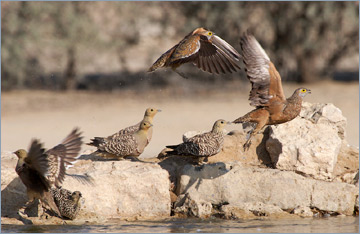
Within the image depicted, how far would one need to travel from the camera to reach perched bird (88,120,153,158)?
9.78 metres

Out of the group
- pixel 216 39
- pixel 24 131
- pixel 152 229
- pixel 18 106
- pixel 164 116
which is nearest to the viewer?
pixel 152 229

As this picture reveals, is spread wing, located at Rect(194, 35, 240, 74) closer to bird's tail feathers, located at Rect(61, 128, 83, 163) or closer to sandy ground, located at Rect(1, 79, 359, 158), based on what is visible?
bird's tail feathers, located at Rect(61, 128, 83, 163)

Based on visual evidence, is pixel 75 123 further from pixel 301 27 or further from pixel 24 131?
Answer: pixel 301 27

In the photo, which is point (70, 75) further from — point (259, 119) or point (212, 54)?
point (259, 119)

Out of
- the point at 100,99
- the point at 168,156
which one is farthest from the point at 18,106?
the point at 168,156

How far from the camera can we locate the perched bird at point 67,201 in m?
8.90

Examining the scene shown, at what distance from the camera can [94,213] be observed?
9258 mm

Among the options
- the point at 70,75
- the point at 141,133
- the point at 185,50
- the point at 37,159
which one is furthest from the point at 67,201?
the point at 70,75

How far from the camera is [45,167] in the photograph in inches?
332

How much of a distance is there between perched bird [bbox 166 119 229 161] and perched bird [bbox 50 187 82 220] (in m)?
1.60

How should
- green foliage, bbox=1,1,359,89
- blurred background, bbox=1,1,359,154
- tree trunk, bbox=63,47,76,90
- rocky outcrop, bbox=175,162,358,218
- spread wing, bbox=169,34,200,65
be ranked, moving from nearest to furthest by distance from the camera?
1. spread wing, bbox=169,34,200,65
2. rocky outcrop, bbox=175,162,358,218
3. blurred background, bbox=1,1,359,154
4. green foliage, bbox=1,1,359,89
5. tree trunk, bbox=63,47,76,90

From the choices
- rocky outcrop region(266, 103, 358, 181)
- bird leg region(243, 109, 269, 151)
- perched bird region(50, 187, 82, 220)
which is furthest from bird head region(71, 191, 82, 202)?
rocky outcrop region(266, 103, 358, 181)

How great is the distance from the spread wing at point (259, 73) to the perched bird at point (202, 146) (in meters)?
0.81

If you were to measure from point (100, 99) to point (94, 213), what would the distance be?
513 inches
